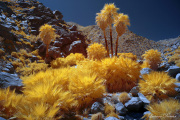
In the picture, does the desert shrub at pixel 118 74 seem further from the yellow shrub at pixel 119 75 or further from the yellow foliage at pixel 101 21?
the yellow foliage at pixel 101 21

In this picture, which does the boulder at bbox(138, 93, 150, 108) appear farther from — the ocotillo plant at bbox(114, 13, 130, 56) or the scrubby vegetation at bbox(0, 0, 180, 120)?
the ocotillo plant at bbox(114, 13, 130, 56)

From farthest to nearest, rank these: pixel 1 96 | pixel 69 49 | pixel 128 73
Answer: pixel 69 49 < pixel 128 73 < pixel 1 96

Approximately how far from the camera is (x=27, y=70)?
9953 mm

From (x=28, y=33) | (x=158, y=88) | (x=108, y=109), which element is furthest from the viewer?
(x=28, y=33)

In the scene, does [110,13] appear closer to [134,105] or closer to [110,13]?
[110,13]

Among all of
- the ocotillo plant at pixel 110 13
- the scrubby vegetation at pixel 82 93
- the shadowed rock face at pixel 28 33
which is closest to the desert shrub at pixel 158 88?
the scrubby vegetation at pixel 82 93

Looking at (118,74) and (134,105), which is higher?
(118,74)

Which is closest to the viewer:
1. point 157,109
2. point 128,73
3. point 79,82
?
point 157,109

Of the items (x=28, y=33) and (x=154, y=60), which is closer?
(x=154, y=60)

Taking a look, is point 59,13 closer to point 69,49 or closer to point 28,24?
point 28,24

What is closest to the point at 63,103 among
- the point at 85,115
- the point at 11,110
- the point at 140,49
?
the point at 85,115

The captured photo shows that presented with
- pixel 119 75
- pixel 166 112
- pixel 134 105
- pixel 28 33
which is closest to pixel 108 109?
pixel 134 105

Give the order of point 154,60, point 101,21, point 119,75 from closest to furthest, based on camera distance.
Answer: point 119,75, point 154,60, point 101,21

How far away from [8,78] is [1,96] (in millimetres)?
1437
